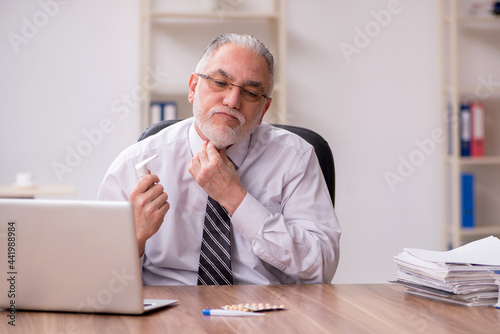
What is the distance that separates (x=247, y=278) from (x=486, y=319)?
2.30ft

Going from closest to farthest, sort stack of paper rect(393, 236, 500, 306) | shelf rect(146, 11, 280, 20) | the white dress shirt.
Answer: stack of paper rect(393, 236, 500, 306) < the white dress shirt < shelf rect(146, 11, 280, 20)

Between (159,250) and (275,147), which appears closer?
(159,250)

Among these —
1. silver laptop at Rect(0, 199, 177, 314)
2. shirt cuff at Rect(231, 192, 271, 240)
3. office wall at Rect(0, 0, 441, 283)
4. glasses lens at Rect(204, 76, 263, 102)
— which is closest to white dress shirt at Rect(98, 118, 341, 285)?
shirt cuff at Rect(231, 192, 271, 240)

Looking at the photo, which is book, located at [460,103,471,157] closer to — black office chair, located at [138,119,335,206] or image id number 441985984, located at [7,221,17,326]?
black office chair, located at [138,119,335,206]

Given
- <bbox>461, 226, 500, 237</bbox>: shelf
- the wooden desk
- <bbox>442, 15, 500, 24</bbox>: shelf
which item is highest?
<bbox>442, 15, 500, 24</bbox>: shelf

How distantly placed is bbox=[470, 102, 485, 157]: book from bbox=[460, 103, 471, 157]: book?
0.08 ft

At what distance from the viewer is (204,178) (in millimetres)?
1681

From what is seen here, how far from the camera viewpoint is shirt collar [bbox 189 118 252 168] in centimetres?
184

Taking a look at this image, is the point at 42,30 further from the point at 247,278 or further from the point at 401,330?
the point at 401,330

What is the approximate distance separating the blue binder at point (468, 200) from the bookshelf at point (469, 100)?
0.08 feet

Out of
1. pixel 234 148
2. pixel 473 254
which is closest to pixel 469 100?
pixel 234 148

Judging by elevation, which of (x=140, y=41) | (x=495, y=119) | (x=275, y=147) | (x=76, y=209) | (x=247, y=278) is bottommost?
(x=247, y=278)

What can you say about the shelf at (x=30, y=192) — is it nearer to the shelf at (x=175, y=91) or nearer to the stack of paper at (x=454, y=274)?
the shelf at (x=175, y=91)

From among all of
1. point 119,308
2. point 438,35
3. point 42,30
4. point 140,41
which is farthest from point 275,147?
point 438,35
